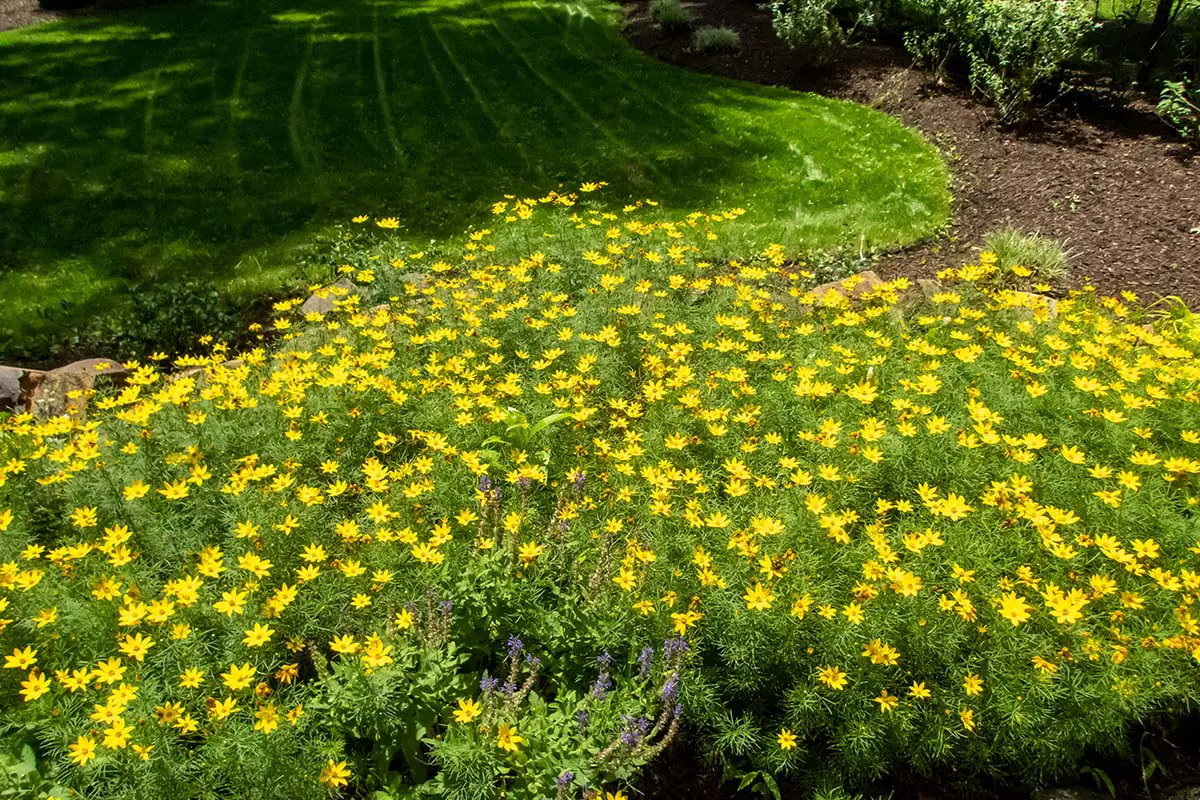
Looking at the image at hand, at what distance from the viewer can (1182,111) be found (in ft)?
26.6

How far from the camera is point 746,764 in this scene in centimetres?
296

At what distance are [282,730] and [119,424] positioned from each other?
93.2 inches

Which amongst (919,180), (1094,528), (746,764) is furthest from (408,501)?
(919,180)

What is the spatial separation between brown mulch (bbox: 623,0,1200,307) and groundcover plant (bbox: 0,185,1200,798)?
2.23 meters

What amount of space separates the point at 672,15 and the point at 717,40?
51.2 inches

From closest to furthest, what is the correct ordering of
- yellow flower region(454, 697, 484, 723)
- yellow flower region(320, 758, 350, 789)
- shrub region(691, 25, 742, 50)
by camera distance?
yellow flower region(320, 758, 350, 789), yellow flower region(454, 697, 484, 723), shrub region(691, 25, 742, 50)

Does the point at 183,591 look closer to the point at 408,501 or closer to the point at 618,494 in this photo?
the point at 408,501

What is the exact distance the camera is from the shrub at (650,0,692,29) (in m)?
13.0

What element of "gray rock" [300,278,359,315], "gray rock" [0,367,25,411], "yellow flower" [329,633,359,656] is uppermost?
"yellow flower" [329,633,359,656]

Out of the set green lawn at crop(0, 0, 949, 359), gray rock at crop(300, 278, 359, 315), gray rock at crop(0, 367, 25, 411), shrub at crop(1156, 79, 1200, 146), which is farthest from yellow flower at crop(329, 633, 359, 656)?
shrub at crop(1156, 79, 1200, 146)

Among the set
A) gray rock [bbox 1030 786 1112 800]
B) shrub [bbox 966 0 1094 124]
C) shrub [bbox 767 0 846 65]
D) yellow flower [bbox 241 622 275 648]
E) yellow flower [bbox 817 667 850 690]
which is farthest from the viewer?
shrub [bbox 767 0 846 65]

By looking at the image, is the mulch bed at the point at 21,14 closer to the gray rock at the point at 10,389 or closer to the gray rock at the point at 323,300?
the gray rock at the point at 10,389

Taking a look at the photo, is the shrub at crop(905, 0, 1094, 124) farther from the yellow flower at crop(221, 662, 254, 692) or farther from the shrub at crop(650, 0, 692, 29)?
the yellow flower at crop(221, 662, 254, 692)

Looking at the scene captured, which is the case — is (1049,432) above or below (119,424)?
above
